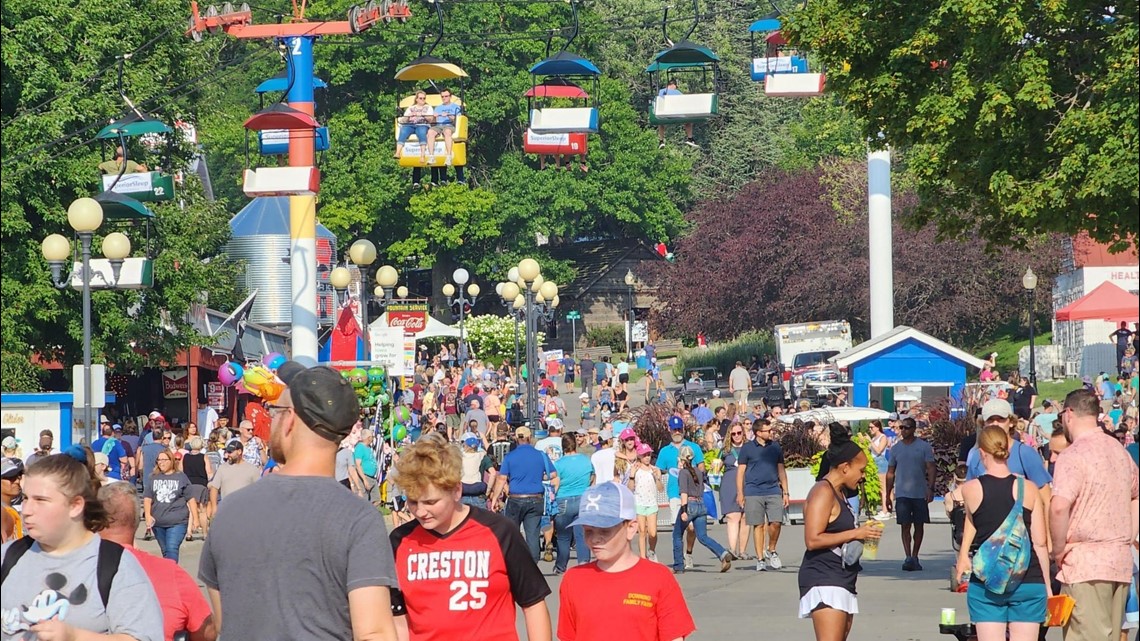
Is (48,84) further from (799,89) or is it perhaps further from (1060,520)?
(1060,520)

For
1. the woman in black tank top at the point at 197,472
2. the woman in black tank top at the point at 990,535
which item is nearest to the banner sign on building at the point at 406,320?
the woman in black tank top at the point at 197,472

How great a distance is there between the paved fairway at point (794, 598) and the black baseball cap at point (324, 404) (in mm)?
8861

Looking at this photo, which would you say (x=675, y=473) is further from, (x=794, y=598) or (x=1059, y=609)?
(x=1059, y=609)

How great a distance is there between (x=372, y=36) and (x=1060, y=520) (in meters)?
70.7

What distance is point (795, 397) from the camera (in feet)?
167

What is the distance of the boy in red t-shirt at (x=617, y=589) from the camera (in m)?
6.56

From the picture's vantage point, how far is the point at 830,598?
894cm

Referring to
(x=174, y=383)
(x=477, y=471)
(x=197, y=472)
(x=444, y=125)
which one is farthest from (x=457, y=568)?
(x=174, y=383)

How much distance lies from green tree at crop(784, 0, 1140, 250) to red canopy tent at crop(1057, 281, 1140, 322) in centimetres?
1924

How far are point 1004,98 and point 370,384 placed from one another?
16906 millimetres

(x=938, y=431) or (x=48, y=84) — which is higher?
(x=48, y=84)

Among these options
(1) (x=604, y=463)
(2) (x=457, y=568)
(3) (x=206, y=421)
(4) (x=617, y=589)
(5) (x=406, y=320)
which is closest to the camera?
(2) (x=457, y=568)

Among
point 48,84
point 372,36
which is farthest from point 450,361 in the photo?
point 48,84

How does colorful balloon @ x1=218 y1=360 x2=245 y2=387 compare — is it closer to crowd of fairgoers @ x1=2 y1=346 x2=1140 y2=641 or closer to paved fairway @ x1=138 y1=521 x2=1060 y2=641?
paved fairway @ x1=138 y1=521 x2=1060 y2=641
